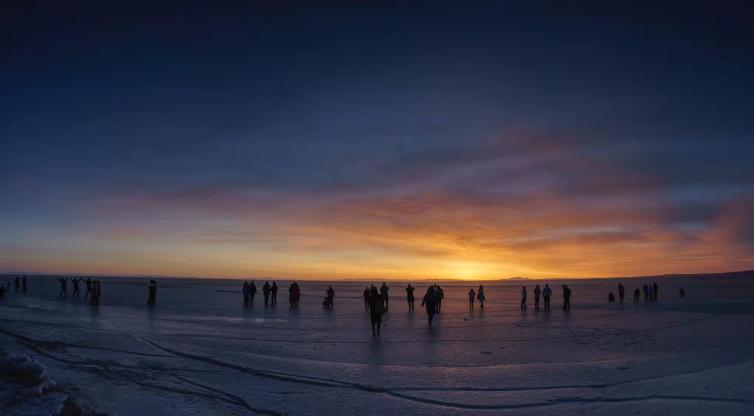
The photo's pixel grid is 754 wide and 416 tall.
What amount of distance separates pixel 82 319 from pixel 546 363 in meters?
20.5

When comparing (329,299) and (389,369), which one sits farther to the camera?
(329,299)

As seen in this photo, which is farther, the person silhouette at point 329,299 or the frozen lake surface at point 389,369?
the person silhouette at point 329,299

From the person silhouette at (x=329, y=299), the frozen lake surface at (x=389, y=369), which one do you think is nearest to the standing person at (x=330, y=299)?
the person silhouette at (x=329, y=299)

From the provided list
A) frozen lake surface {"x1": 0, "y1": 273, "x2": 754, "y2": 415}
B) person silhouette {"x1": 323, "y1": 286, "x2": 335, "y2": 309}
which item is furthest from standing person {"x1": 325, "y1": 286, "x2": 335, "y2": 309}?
frozen lake surface {"x1": 0, "y1": 273, "x2": 754, "y2": 415}

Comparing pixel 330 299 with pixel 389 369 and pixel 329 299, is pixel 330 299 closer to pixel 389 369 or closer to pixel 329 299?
pixel 329 299

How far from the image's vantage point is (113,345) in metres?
14.8

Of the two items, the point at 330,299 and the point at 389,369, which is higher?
the point at 389,369

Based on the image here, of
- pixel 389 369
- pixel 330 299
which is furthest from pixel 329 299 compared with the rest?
pixel 389 369

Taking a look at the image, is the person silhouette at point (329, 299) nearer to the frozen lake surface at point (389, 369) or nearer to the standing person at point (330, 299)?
the standing person at point (330, 299)

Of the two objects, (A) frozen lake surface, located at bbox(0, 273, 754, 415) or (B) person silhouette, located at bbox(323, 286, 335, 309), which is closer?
(A) frozen lake surface, located at bbox(0, 273, 754, 415)

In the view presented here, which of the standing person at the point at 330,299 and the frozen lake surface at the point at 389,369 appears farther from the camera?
the standing person at the point at 330,299

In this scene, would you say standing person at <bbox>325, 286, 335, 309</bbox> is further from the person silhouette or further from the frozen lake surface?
the frozen lake surface

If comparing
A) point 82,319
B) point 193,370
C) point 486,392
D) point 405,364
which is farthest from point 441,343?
point 82,319

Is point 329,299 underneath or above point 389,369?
underneath
